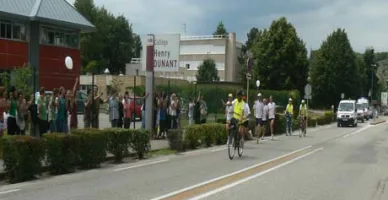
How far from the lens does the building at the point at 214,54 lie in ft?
323

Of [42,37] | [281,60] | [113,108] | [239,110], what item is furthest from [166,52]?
[281,60]

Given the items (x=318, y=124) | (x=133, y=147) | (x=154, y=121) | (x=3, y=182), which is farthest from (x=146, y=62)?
(x=318, y=124)

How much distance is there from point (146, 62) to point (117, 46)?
228ft

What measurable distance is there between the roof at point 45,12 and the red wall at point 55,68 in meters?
2.22

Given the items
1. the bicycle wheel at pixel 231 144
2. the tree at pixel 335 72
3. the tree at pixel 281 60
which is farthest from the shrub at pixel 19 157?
the tree at pixel 335 72

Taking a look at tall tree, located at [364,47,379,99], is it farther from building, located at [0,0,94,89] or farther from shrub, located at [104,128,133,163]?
shrub, located at [104,128,133,163]

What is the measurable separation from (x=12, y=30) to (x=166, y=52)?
23.4 metres

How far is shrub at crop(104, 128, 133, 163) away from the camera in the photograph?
15297 mm

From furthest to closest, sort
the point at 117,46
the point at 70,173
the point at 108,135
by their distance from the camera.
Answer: the point at 117,46, the point at 108,135, the point at 70,173

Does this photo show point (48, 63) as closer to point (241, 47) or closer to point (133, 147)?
point (133, 147)

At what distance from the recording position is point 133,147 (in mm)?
16359

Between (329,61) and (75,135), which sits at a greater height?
(329,61)

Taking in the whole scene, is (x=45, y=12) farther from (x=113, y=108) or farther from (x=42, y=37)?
(x=113, y=108)

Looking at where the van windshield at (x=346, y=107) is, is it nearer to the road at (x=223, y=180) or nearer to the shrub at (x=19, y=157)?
the road at (x=223, y=180)
